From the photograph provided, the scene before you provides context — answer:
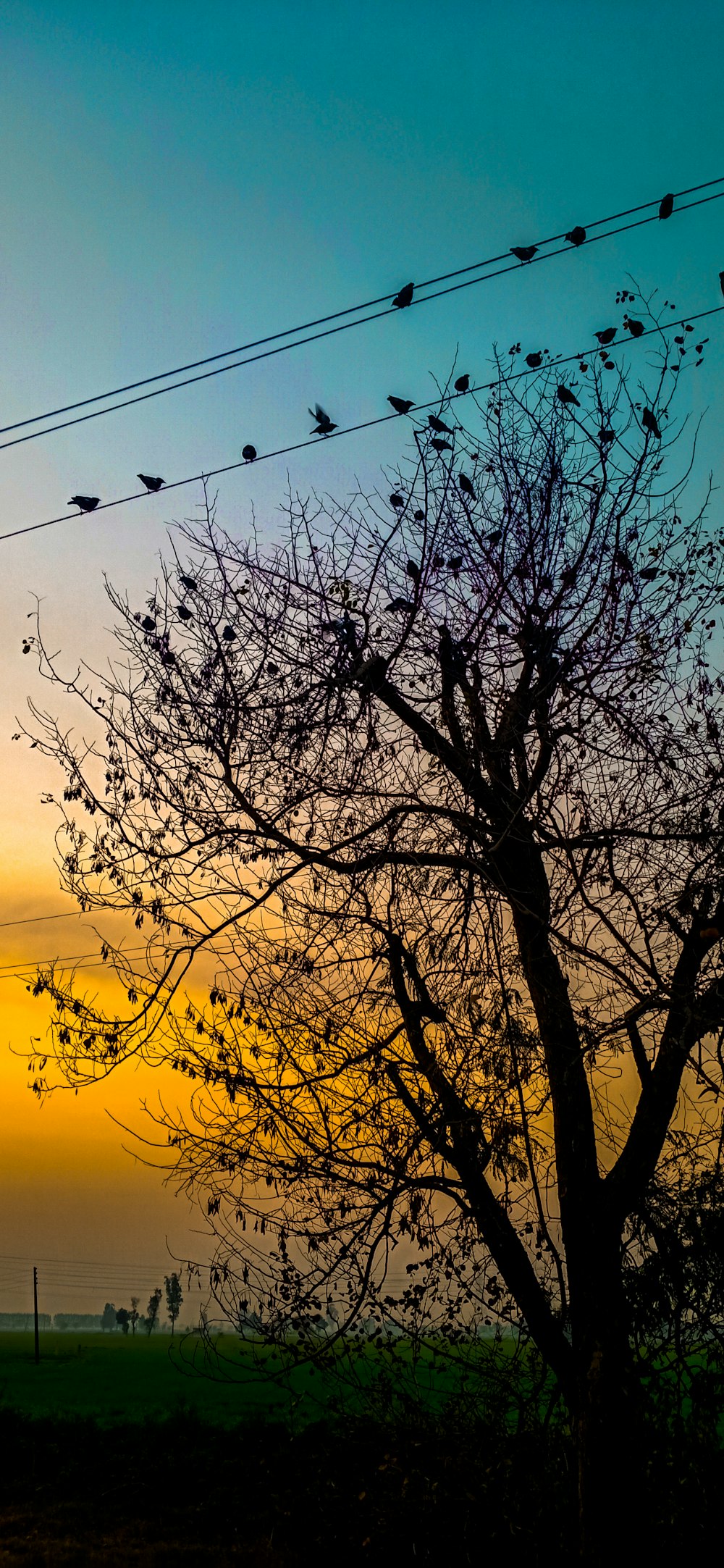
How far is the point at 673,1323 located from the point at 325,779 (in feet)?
14.4

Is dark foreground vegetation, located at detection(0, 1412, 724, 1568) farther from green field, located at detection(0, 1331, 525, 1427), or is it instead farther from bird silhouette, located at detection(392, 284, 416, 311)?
bird silhouette, located at detection(392, 284, 416, 311)

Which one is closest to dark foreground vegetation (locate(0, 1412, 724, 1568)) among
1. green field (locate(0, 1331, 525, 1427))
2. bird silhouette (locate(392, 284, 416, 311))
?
green field (locate(0, 1331, 525, 1427))

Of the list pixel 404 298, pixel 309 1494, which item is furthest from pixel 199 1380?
pixel 404 298

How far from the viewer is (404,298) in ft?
20.8

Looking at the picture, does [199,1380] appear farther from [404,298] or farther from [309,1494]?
[404,298]

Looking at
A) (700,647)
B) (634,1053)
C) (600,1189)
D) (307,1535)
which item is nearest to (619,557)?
(700,647)

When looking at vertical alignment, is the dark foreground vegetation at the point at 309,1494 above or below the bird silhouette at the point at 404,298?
below

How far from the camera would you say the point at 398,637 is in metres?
7.32

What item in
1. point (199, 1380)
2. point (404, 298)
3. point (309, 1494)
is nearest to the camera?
point (404, 298)

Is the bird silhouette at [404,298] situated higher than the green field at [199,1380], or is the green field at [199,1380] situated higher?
the bird silhouette at [404,298]

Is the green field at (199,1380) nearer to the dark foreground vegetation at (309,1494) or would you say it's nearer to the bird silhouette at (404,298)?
the dark foreground vegetation at (309,1494)

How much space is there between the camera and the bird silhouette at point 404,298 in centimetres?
630

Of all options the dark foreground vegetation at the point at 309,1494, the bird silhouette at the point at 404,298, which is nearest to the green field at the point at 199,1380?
the dark foreground vegetation at the point at 309,1494

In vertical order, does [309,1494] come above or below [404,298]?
below
